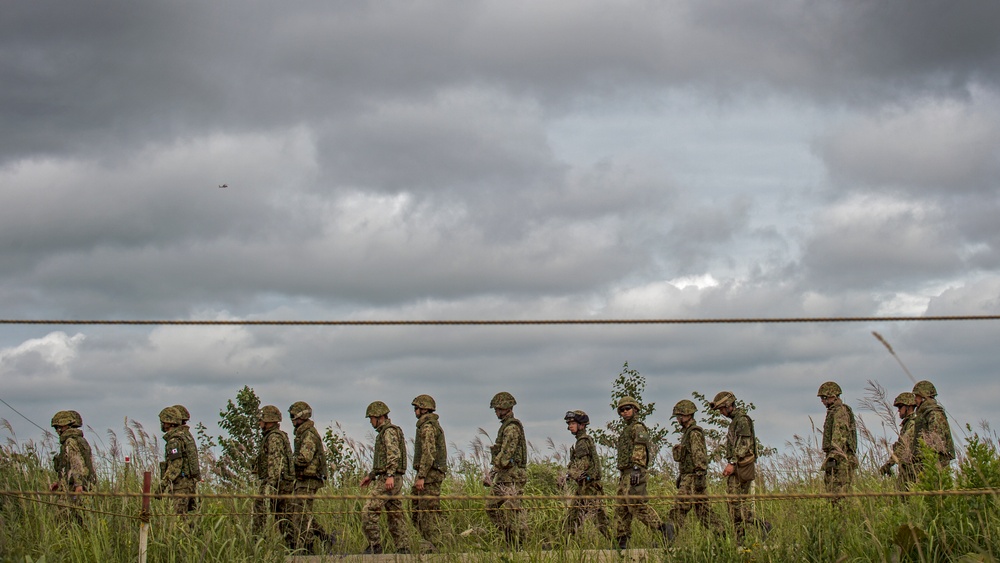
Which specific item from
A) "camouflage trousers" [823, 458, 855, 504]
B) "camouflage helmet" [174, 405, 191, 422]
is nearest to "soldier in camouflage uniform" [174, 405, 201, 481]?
"camouflage helmet" [174, 405, 191, 422]

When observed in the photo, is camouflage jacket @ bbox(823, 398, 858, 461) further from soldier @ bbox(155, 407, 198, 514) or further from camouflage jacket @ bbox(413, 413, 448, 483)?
soldier @ bbox(155, 407, 198, 514)

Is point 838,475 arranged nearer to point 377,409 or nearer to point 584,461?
point 584,461

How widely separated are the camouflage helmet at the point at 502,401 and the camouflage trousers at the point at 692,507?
2.42 m

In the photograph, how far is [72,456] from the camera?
13266 millimetres

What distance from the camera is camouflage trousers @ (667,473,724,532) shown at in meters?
11.6

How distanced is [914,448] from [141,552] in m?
9.18

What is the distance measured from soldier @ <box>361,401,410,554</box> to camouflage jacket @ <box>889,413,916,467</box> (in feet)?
18.4

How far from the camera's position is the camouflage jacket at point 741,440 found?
13.2m

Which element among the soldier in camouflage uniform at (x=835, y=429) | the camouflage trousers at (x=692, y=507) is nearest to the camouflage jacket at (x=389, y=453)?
the camouflage trousers at (x=692, y=507)

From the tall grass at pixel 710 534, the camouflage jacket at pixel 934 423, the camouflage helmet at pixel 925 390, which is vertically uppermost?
the camouflage helmet at pixel 925 390

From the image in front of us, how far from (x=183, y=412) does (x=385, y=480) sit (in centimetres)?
272

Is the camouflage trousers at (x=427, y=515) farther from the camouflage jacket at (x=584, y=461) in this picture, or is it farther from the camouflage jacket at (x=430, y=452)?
the camouflage jacket at (x=584, y=461)

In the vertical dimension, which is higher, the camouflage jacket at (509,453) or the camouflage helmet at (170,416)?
the camouflage helmet at (170,416)

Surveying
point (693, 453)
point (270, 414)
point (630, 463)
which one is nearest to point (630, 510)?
point (630, 463)
